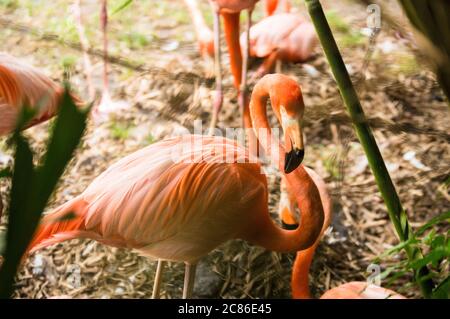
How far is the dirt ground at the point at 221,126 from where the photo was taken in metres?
1.56

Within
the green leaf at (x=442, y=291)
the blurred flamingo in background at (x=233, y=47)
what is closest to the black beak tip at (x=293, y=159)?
the green leaf at (x=442, y=291)

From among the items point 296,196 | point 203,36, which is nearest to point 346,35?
point 203,36

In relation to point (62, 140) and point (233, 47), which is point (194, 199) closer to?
point (233, 47)

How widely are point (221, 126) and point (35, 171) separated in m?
1.58

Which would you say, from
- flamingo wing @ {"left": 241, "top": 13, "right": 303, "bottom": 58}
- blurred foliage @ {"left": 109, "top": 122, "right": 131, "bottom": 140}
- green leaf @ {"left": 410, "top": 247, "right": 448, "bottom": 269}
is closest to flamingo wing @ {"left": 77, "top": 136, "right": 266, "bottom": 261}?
green leaf @ {"left": 410, "top": 247, "right": 448, "bottom": 269}

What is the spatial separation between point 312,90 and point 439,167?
456mm

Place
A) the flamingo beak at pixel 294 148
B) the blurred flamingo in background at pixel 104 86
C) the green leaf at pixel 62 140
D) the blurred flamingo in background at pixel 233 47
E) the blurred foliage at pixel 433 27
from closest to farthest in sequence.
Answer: the green leaf at pixel 62 140 → the blurred foliage at pixel 433 27 → the flamingo beak at pixel 294 148 → the blurred flamingo in background at pixel 233 47 → the blurred flamingo in background at pixel 104 86

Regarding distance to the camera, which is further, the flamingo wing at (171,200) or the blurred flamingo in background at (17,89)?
the blurred flamingo in background at (17,89)

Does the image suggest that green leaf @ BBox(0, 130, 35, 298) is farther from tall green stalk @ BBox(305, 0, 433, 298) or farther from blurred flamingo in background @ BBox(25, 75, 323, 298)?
blurred flamingo in background @ BBox(25, 75, 323, 298)

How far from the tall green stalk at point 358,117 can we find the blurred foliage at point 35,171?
667 mm

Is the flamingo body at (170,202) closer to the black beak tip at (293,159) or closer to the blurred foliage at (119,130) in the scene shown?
the black beak tip at (293,159)

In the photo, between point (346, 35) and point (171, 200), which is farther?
point (346, 35)

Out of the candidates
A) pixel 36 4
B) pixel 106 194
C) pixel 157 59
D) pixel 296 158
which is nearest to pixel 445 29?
pixel 296 158

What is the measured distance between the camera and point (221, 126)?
1.89 meters
